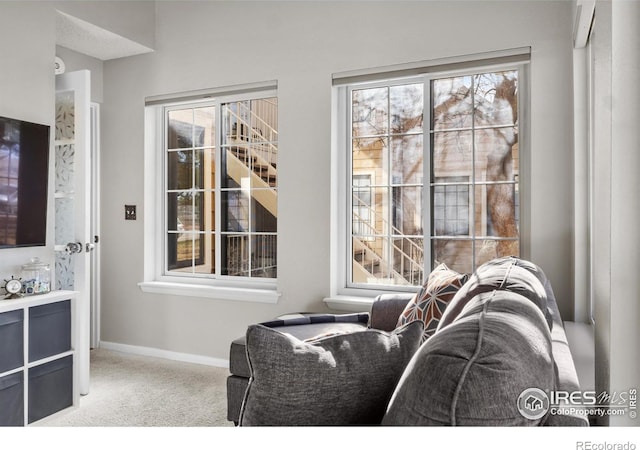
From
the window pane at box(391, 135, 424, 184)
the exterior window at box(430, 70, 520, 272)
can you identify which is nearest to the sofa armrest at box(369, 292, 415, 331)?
the exterior window at box(430, 70, 520, 272)

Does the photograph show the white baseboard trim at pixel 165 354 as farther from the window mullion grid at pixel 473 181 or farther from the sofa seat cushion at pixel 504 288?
the sofa seat cushion at pixel 504 288

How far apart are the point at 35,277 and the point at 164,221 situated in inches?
52.7

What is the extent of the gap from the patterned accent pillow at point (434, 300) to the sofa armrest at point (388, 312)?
0.30 m

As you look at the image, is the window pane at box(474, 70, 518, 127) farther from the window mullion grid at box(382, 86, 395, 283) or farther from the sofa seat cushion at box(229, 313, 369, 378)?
the sofa seat cushion at box(229, 313, 369, 378)

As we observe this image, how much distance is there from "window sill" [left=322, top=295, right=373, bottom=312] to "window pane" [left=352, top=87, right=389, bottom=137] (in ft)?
3.61

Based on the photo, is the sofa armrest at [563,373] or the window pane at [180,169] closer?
the sofa armrest at [563,373]

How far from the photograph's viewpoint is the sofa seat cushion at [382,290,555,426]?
71 centimetres

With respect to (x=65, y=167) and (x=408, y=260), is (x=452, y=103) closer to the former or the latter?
(x=408, y=260)

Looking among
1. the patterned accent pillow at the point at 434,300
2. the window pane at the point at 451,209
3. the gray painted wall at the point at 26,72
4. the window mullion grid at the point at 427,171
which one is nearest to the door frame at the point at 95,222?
the gray painted wall at the point at 26,72

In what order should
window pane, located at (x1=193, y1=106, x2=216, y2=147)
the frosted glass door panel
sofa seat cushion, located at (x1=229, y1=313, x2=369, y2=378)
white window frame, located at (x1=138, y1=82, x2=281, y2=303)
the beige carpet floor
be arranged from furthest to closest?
window pane, located at (x1=193, y1=106, x2=216, y2=147)
white window frame, located at (x1=138, y1=82, x2=281, y2=303)
the frosted glass door panel
the beige carpet floor
sofa seat cushion, located at (x1=229, y1=313, x2=369, y2=378)

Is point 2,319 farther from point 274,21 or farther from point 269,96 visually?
point 274,21

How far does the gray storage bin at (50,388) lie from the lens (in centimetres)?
255

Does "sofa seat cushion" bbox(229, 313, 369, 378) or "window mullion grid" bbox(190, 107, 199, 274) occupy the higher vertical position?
"window mullion grid" bbox(190, 107, 199, 274)

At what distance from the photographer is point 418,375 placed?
764 mm
